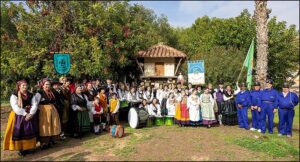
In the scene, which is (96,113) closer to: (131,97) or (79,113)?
(79,113)

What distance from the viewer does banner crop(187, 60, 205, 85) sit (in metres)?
12.2

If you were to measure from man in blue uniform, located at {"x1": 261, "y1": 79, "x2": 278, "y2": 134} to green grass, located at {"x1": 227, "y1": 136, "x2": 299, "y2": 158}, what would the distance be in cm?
150

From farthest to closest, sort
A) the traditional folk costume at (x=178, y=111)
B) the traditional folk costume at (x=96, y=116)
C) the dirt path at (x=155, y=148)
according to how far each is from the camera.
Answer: the traditional folk costume at (x=178, y=111), the traditional folk costume at (x=96, y=116), the dirt path at (x=155, y=148)

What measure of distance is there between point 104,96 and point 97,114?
2.74ft

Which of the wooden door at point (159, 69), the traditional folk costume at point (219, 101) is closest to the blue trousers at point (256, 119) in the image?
the traditional folk costume at point (219, 101)

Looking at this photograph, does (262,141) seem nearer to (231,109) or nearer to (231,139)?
(231,139)

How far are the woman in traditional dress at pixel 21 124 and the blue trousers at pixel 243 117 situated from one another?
705 cm

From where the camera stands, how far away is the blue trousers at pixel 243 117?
410 inches

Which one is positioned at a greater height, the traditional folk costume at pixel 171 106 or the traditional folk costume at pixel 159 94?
the traditional folk costume at pixel 159 94

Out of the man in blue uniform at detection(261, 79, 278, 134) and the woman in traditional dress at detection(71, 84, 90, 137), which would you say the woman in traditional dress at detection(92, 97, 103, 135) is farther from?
the man in blue uniform at detection(261, 79, 278, 134)

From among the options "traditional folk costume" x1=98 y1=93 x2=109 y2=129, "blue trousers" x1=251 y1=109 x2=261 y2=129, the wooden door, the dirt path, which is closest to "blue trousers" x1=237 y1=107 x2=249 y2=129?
"blue trousers" x1=251 y1=109 x2=261 y2=129

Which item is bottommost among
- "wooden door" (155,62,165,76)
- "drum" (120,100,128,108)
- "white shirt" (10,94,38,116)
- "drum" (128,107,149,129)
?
"drum" (128,107,149,129)

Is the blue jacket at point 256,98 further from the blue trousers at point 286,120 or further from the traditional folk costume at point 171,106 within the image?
the traditional folk costume at point 171,106

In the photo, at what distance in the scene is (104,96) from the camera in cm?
1023
